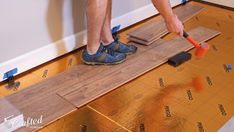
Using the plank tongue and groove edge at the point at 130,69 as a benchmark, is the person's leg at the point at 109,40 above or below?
above

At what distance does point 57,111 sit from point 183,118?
25.2 inches

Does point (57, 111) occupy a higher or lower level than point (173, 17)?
lower

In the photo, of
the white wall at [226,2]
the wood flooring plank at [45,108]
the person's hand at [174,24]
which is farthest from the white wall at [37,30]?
the white wall at [226,2]

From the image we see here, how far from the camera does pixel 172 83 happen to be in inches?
69.3

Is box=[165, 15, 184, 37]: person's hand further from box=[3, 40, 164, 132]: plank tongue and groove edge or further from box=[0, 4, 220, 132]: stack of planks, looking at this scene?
box=[3, 40, 164, 132]: plank tongue and groove edge

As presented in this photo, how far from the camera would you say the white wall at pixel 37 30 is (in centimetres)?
178

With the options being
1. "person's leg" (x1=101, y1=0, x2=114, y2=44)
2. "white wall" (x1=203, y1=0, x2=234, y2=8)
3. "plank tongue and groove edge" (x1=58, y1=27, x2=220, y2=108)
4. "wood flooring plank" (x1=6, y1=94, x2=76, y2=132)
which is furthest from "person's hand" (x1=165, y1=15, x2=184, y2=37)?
"white wall" (x1=203, y1=0, x2=234, y2=8)

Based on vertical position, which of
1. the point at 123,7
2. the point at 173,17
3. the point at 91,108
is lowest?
the point at 91,108

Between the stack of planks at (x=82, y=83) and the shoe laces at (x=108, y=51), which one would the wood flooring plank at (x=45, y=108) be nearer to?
the stack of planks at (x=82, y=83)

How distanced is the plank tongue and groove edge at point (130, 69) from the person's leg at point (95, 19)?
0.69 ft

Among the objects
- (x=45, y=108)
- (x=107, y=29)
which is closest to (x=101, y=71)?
(x=107, y=29)

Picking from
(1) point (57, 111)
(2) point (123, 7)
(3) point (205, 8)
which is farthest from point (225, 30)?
(1) point (57, 111)

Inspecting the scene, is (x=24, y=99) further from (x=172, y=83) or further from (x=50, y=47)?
(x=172, y=83)

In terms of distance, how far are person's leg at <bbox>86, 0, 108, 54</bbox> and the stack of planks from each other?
0.61 ft
